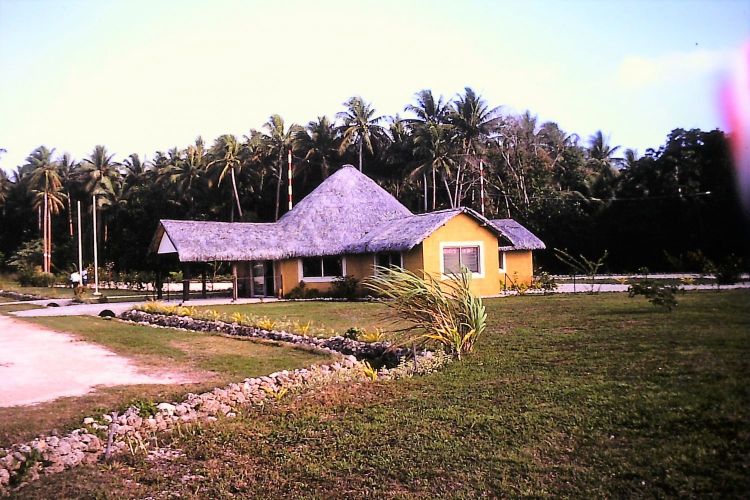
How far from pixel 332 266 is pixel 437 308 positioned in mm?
15262

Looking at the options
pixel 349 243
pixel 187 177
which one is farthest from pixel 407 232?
pixel 187 177

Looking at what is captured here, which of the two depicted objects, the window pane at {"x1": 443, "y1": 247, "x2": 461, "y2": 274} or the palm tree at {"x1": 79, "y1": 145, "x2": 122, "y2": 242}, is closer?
the window pane at {"x1": 443, "y1": 247, "x2": 461, "y2": 274}

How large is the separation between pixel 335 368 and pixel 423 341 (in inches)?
54.2

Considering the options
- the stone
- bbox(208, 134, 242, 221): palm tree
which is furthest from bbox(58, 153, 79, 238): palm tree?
the stone

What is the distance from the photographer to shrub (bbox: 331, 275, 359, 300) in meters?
21.7

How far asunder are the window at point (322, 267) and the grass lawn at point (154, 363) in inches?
346

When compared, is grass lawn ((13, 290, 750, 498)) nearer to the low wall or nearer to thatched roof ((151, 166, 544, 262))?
the low wall

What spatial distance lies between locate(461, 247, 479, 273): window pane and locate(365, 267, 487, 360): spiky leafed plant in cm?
1167

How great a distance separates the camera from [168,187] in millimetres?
43531

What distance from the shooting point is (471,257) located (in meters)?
20.6

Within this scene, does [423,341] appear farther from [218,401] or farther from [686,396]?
[686,396]

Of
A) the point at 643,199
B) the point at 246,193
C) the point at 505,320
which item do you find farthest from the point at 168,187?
the point at 505,320

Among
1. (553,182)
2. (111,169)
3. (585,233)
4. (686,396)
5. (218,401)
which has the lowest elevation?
(218,401)

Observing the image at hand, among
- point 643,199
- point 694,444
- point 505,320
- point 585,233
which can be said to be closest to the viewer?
point 694,444
